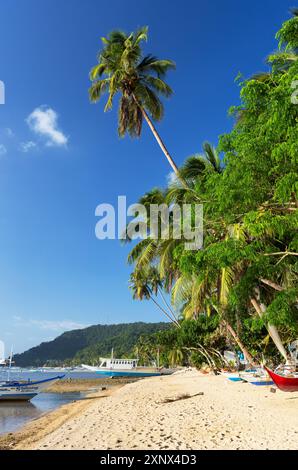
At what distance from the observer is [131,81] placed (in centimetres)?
1614

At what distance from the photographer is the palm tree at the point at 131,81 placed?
623 inches

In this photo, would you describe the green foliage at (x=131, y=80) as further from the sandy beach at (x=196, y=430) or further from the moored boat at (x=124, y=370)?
the moored boat at (x=124, y=370)

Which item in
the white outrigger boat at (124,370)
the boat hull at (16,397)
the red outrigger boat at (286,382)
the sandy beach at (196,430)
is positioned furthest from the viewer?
the white outrigger boat at (124,370)

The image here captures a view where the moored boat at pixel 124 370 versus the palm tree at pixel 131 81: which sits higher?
the palm tree at pixel 131 81

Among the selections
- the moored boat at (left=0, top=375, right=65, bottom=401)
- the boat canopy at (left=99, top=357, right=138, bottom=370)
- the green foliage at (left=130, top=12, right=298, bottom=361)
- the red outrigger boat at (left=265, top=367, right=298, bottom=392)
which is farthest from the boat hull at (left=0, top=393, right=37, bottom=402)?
the boat canopy at (left=99, top=357, right=138, bottom=370)

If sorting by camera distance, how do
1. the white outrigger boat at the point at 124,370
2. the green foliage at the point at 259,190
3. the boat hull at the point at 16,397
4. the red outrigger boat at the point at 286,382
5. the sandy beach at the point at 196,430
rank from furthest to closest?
1. the white outrigger boat at the point at 124,370
2. the boat hull at the point at 16,397
3. the red outrigger boat at the point at 286,382
4. the sandy beach at the point at 196,430
5. the green foliage at the point at 259,190

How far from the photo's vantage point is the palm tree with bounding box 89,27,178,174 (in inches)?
623

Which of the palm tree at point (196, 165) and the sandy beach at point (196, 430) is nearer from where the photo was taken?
the sandy beach at point (196, 430)

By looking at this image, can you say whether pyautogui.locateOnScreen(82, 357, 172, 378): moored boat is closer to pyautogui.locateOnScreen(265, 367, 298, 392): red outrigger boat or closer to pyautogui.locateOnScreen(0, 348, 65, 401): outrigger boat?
pyautogui.locateOnScreen(0, 348, 65, 401): outrigger boat

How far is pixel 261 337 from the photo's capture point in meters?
25.3

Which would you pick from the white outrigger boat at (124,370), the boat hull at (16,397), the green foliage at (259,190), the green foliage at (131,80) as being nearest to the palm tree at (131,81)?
the green foliage at (131,80)

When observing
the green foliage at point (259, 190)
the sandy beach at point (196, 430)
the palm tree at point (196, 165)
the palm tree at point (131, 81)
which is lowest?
the sandy beach at point (196, 430)

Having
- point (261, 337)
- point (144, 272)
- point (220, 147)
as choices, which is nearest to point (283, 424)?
point (220, 147)
